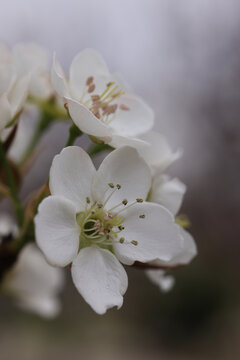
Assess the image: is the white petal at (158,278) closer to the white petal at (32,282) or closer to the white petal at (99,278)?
the white petal at (99,278)

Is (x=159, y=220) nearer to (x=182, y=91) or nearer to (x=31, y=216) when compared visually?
(x=31, y=216)

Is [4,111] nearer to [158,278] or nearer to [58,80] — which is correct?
[58,80]

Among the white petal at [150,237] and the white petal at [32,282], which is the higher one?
the white petal at [150,237]

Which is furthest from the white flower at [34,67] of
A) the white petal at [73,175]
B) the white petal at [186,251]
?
the white petal at [186,251]

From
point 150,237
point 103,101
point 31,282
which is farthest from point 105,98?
point 31,282

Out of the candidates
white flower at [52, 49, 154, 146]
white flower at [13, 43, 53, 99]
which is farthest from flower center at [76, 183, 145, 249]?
white flower at [13, 43, 53, 99]

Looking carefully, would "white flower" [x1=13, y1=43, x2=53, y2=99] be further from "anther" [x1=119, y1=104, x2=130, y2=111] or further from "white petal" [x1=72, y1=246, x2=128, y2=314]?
"white petal" [x1=72, y1=246, x2=128, y2=314]
